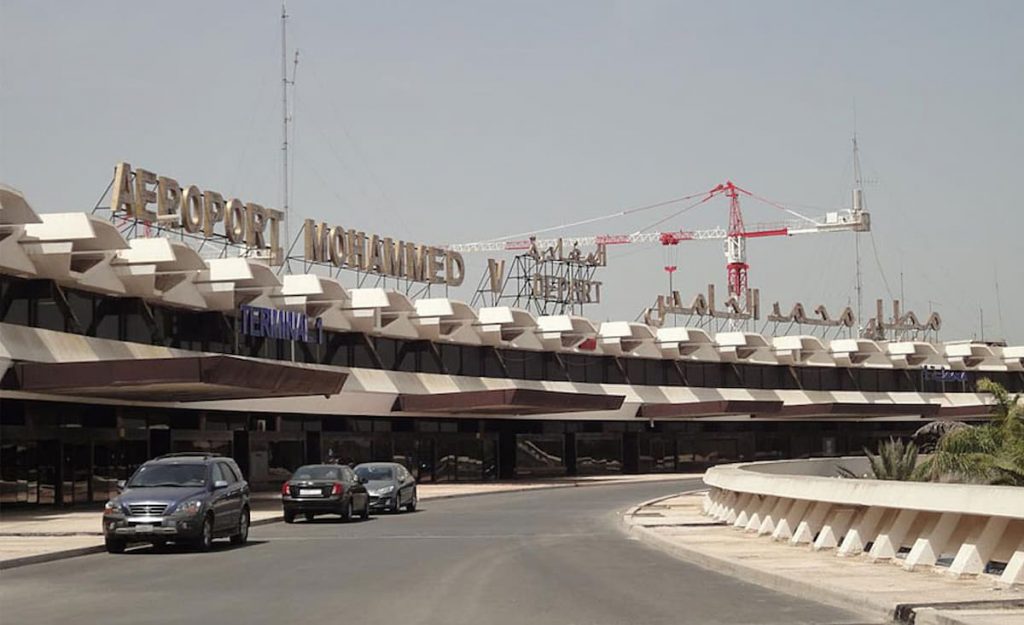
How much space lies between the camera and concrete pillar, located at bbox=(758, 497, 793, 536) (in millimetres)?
26052

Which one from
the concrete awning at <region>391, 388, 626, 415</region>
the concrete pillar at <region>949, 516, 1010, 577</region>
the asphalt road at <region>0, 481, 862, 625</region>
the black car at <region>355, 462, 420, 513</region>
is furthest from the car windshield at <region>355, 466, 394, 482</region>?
the concrete pillar at <region>949, 516, 1010, 577</region>

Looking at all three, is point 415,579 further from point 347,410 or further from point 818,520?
point 347,410

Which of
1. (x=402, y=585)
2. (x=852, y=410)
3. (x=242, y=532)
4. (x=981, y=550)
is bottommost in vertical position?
(x=242, y=532)

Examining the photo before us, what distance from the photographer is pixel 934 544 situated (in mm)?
18641

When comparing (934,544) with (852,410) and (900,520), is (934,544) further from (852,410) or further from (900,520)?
(852,410)

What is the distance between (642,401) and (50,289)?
42627 millimetres

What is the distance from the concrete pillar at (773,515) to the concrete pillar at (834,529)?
2.94 metres

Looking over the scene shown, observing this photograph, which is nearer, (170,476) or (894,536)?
(894,536)

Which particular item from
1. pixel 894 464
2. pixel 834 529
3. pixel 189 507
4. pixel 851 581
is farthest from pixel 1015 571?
pixel 894 464

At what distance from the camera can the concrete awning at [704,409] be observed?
76125mm

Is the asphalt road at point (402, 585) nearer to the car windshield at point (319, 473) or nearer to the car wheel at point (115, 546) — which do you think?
the car wheel at point (115, 546)

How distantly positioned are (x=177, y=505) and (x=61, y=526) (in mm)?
9682

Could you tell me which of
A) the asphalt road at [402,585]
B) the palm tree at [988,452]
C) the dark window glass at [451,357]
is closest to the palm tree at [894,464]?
the palm tree at [988,452]

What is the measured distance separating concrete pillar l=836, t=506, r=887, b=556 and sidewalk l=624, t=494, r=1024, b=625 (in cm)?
29
